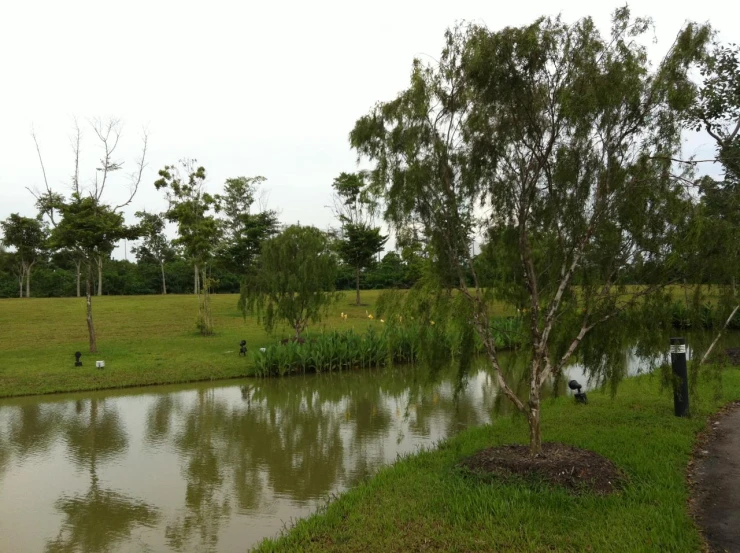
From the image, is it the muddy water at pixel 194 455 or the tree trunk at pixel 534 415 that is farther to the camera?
the tree trunk at pixel 534 415

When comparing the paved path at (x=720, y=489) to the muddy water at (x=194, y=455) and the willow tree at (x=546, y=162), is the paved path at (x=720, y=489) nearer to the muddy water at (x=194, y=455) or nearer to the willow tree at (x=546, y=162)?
the willow tree at (x=546, y=162)

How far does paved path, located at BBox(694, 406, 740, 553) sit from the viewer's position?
15.0 feet

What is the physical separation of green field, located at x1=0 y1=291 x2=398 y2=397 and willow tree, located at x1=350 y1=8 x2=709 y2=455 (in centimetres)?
1048

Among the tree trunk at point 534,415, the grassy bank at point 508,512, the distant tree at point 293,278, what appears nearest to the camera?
the grassy bank at point 508,512

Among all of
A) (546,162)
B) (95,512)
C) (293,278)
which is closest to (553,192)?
(546,162)

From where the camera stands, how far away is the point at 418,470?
673 cm

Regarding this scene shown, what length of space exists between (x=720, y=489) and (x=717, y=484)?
6.3 inches

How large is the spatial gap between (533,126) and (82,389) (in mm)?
12712

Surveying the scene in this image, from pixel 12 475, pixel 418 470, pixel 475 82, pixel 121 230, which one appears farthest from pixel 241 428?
pixel 121 230

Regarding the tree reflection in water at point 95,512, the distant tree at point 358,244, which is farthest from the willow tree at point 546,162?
the distant tree at point 358,244

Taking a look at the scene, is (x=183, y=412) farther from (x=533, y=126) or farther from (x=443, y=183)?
(x=533, y=126)

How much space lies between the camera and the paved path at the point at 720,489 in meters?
4.57

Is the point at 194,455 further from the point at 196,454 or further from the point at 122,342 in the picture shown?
the point at 122,342

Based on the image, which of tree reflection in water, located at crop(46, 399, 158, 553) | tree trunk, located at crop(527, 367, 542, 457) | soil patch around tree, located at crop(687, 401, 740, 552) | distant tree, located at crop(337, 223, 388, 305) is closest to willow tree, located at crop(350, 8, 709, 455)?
tree trunk, located at crop(527, 367, 542, 457)
